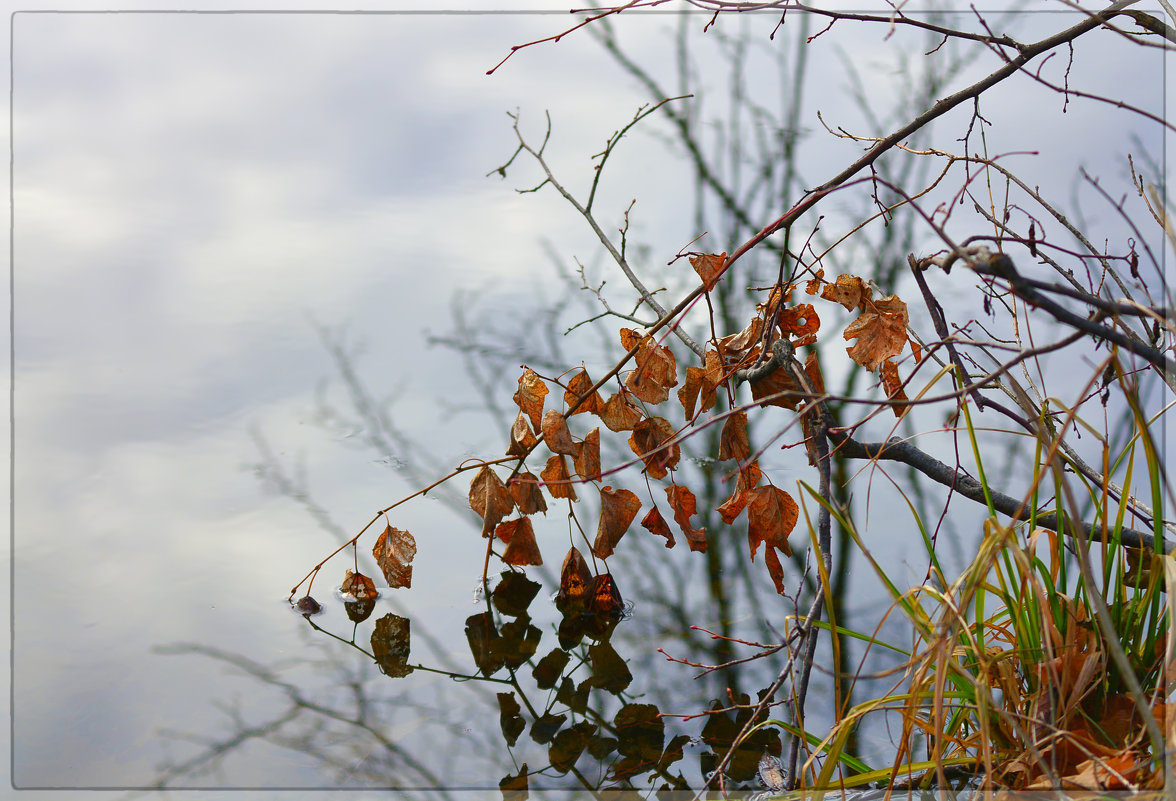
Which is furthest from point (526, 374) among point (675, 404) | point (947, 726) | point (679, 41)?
point (679, 41)

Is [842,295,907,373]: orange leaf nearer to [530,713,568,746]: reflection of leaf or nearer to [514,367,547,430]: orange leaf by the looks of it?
[514,367,547,430]: orange leaf

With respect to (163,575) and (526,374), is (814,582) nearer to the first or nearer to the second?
(526,374)

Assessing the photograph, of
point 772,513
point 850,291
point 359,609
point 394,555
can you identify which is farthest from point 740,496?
point 359,609

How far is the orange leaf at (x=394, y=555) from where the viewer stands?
3.92 ft

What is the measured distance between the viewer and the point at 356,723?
102 centimetres

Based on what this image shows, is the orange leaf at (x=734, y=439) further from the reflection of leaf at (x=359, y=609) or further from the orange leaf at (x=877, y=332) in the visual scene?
the reflection of leaf at (x=359, y=609)

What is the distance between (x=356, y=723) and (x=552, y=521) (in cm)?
56

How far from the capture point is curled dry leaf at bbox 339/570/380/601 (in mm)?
1292

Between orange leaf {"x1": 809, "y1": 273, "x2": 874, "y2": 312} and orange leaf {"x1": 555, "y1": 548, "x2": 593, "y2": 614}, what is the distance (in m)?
0.51

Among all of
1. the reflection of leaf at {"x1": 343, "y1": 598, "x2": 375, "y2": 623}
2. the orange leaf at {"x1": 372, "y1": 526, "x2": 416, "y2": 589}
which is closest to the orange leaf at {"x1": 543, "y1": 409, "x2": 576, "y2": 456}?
the orange leaf at {"x1": 372, "y1": 526, "x2": 416, "y2": 589}

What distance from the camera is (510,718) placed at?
3.36ft

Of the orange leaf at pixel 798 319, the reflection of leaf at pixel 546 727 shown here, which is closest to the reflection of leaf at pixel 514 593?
the reflection of leaf at pixel 546 727

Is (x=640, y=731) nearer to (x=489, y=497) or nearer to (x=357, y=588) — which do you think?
(x=489, y=497)

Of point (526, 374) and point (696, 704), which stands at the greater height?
point (526, 374)
